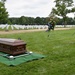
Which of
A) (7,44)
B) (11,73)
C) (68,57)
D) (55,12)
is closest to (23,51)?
(7,44)

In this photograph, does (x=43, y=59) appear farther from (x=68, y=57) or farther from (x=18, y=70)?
(x=18, y=70)

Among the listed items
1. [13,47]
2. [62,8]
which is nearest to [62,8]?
[62,8]

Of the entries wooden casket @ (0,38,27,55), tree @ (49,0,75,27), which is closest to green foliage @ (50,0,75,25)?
tree @ (49,0,75,27)

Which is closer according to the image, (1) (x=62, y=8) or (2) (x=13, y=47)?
(2) (x=13, y=47)

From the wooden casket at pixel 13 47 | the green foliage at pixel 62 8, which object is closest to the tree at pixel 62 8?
the green foliage at pixel 62 8

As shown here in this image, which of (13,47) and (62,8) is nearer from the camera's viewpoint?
(13,47)

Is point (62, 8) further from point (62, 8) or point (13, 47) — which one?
point (13, 47)

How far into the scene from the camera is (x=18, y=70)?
18.4 ft

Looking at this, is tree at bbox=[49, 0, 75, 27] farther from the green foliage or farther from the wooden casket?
the wooden casket

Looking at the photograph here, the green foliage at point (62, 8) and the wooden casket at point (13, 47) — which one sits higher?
the green foliage at point (62, 8)

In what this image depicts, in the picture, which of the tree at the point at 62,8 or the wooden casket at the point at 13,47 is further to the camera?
the tree at the point at 62,8

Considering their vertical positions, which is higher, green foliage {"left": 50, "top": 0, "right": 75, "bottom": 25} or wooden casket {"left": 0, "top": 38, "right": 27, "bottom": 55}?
green foliage {"left": 50, "top": 0, "right": 75, "bottom": 25}

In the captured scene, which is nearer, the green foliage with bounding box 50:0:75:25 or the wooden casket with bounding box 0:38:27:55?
the wooden casket with bounding box 0:38:27:55

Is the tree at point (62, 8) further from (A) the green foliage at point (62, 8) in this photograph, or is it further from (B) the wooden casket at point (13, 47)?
(B) the wooden casket at point (13, 47)
